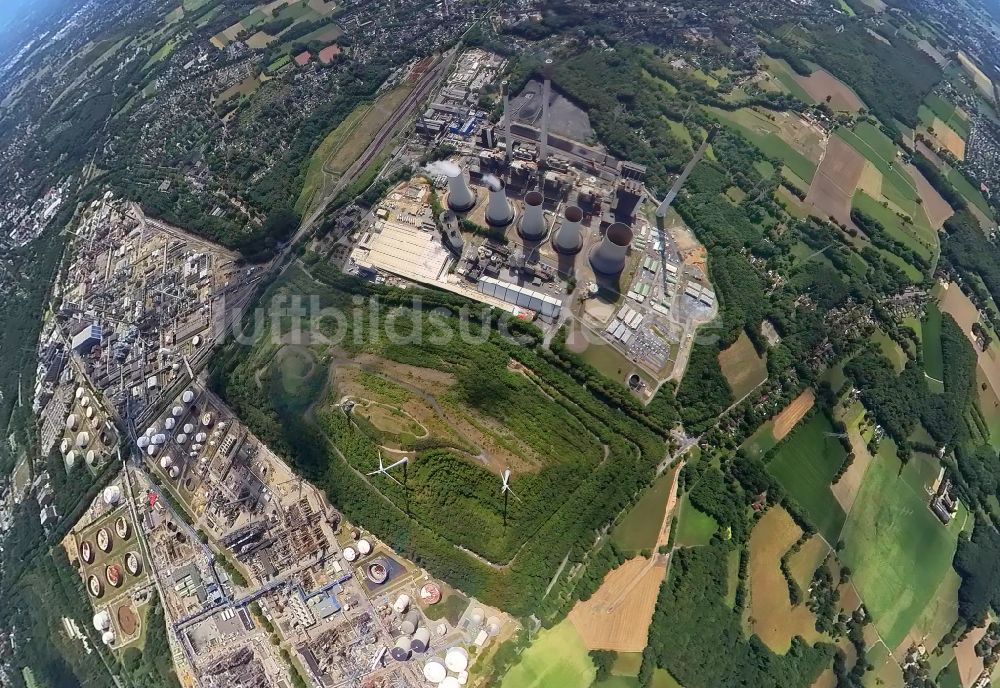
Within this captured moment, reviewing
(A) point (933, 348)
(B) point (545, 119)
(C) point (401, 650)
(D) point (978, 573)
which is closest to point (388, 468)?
(C) point (401, 650)

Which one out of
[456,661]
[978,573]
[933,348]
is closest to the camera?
[456,661]

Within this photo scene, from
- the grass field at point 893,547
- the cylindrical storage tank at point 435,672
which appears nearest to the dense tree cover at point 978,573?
the grass field at point 893,547

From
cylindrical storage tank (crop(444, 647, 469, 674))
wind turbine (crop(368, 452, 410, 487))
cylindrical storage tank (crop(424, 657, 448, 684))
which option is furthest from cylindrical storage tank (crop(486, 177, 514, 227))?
cylindrical storage tank (crop(424, 657, 448, 684))

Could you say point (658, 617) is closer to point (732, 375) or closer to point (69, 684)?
point (732, 375)

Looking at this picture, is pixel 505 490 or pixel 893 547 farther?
pixel 893 547

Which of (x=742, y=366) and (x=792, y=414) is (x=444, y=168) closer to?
(x=742, y=366)

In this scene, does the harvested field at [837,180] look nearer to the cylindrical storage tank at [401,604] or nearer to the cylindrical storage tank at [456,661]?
the cylindrical storage tank at [456,661]
